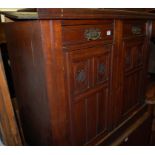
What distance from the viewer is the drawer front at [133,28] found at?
95 centimetres

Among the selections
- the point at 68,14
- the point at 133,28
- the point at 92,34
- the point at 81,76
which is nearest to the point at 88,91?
the point at 81,76

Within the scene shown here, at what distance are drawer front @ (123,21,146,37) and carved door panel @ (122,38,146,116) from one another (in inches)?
1.7

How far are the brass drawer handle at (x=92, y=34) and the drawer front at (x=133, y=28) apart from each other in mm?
238

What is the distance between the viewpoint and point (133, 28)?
3.35 feet

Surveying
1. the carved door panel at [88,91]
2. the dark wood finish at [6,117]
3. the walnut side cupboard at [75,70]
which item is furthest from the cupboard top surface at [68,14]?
the dark wood finish at [6,117]

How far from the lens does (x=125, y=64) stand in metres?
1.04

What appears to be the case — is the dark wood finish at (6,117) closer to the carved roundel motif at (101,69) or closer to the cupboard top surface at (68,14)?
the cupboard top surface at (68,14)

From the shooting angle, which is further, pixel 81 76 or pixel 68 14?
pixel 81 76

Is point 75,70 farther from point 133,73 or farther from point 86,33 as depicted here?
point 133,73

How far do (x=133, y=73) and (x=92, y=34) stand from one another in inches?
21.0
